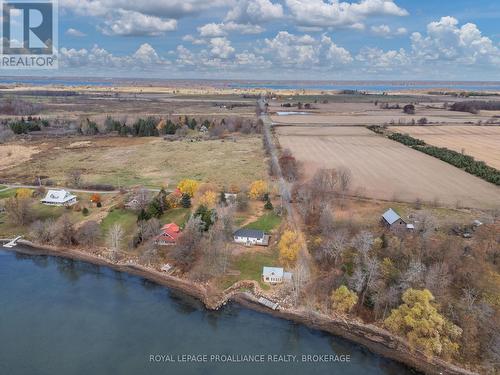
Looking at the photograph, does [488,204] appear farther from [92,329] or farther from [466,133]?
[466,133]

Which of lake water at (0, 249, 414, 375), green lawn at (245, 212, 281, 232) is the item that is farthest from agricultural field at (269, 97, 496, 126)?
lake water at (0, 249, 414, 375)

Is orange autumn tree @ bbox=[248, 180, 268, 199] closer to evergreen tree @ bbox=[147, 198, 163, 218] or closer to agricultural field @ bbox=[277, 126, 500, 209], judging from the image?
evergreen tree @ bbox=[147, 198, 163, 218]

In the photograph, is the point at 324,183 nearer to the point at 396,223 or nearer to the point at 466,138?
the point at 396,223

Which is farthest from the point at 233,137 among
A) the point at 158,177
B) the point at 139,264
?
the point at 139,264

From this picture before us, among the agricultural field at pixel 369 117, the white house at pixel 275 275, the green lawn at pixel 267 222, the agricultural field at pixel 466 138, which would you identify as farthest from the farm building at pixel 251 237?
the agricultural field at pixel 369 117

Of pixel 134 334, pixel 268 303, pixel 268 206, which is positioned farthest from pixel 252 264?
pixel 268 206

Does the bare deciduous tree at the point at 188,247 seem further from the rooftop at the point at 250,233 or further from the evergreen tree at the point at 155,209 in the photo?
the evergreen tree at the point at 155,209
